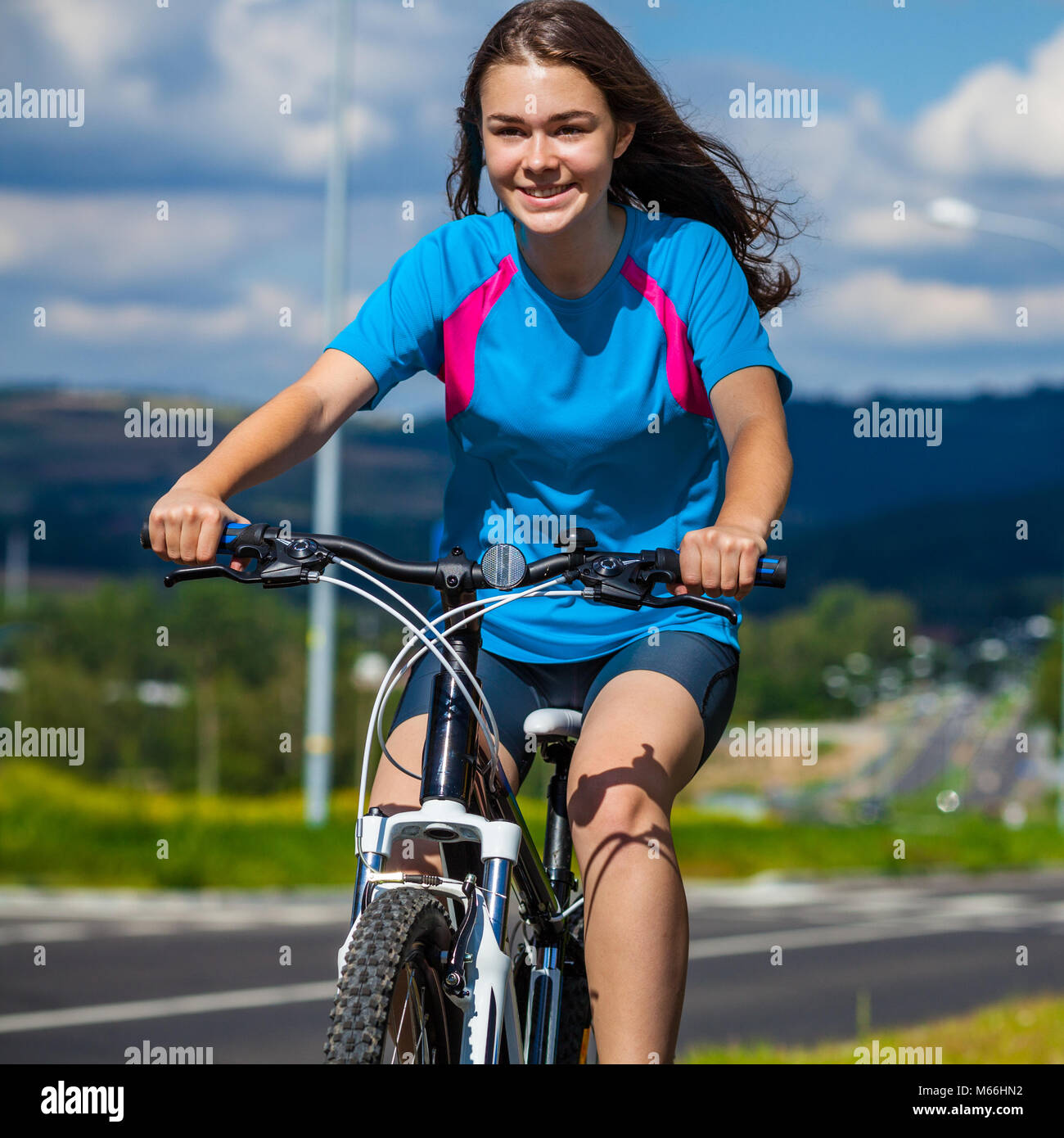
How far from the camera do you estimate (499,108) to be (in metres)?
2.93

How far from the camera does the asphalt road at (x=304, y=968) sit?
9031 mm

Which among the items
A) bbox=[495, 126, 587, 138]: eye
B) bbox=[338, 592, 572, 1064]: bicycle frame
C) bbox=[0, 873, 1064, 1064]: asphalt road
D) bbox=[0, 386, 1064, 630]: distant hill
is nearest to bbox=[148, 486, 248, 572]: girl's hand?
bbox=[338, 592, 572, 1064]: bicycle frame

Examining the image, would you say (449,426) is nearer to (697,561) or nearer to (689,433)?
(689,433)

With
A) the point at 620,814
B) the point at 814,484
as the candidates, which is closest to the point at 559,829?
the point at 620,814

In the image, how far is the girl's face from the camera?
290 cm

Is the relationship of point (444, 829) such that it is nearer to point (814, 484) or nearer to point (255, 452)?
point (255, 452)

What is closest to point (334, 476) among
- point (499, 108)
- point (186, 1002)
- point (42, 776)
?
point (186, 1002)

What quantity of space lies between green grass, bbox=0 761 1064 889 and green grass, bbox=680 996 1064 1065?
5.84m

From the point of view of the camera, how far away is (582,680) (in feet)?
10.3

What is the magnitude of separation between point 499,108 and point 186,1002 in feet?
27.3

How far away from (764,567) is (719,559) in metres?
0.08

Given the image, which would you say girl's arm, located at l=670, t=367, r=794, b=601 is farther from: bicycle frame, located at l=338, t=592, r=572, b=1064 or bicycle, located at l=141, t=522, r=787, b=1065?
bicycle frame, located at l=338, t=592, r=572, b=1064

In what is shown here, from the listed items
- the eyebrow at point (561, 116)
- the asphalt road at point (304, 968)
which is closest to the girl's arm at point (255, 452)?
the eyebrow at point (561, 116)

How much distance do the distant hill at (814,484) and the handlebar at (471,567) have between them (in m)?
95.5
